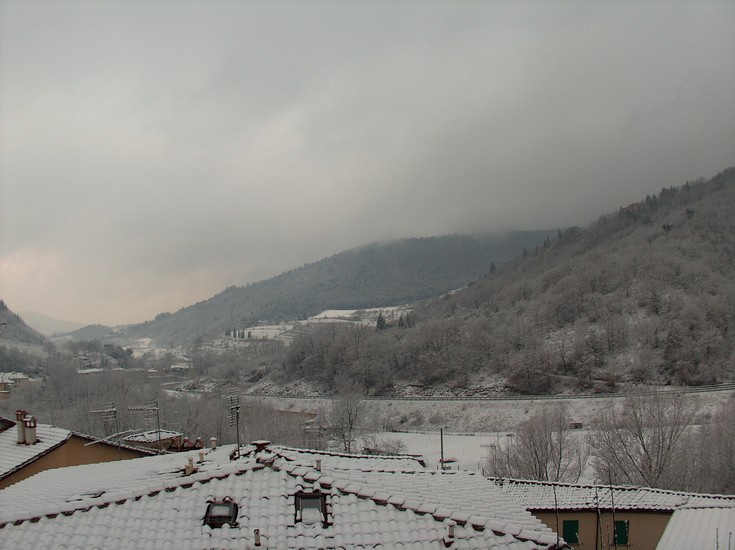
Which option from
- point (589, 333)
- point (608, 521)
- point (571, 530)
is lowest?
point (571, 530)

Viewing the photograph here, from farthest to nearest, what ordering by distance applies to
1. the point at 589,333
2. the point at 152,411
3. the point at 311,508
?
1. the point at 589,333
2. the point at 152,411
3. the point at 311,508

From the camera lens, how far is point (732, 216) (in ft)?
428

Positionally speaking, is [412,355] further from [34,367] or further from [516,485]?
[34,367]

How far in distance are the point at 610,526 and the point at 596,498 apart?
88cm

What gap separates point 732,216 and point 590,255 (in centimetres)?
3246

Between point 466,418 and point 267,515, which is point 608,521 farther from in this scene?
point 466,418

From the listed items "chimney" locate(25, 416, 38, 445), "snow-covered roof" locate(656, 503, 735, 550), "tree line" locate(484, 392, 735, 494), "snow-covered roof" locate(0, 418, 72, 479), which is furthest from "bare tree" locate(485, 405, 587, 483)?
"chimney" locate(25, 416, 38, 445)

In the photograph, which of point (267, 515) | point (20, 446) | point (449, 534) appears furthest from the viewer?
point (20, 446)

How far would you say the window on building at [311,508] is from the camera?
10.1 metres

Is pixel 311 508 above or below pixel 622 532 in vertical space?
above

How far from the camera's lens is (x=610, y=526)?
17953 mm

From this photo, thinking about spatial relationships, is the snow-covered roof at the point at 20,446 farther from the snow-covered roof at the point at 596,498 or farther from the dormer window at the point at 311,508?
the snow-covered roof at the point at 596,498

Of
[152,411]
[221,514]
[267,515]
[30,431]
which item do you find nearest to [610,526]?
[267,515]

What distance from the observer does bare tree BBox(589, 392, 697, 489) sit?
34.3 m
